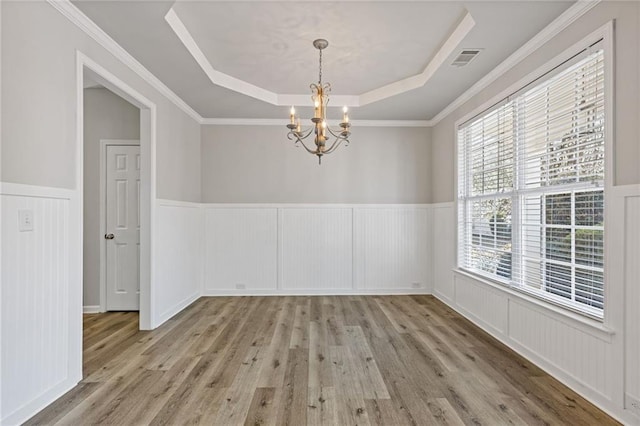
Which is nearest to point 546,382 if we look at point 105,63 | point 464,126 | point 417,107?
point 464,126

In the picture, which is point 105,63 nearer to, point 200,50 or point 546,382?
point 200,50

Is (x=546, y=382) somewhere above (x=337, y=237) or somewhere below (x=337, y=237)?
below

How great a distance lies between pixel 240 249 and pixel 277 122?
2110 millimetres

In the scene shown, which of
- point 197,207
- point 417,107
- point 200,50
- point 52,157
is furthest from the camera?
point 197,207

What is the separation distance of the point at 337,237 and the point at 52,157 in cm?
381

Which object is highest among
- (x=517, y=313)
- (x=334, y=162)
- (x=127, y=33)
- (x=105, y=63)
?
(x=127, y=33)

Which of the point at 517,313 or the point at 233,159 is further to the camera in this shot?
the point at 233,159

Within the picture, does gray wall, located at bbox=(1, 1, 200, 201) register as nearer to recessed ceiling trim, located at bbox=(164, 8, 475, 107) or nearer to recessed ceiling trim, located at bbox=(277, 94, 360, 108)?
recessed ceiling trim, located at bbox=(164, 8, 475, 107)

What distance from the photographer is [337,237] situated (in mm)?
5383

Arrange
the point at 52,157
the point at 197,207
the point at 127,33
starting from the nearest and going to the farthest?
the point at 52,157 → the point at 127,33 → the point at 197,207

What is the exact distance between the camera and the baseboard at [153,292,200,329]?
393 cm

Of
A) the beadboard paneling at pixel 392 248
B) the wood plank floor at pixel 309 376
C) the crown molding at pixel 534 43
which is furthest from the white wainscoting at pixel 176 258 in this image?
the crown molding at pixel 534 43

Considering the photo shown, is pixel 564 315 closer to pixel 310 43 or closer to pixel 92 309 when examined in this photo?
pixel 310 43

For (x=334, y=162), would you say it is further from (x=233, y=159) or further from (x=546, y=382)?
(x=546, y=382)
